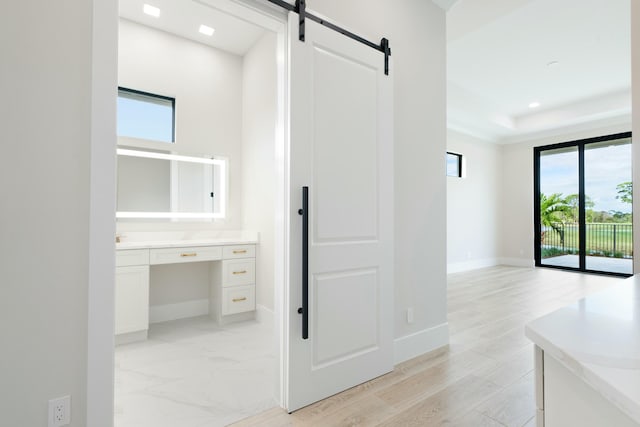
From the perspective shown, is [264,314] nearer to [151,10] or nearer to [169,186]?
[169,186]

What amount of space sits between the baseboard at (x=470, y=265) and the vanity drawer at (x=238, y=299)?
4.21 meters

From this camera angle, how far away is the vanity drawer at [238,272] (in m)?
3.22

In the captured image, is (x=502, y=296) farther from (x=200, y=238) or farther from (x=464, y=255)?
(x=200, y=238)

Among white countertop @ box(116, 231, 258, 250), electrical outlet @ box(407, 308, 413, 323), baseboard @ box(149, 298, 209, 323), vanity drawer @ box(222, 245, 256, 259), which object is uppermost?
white countertop @ box(116, 231, 258, 250)

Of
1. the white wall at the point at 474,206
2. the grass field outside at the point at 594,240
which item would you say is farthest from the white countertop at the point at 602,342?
the grass field outside at the point at 594,240

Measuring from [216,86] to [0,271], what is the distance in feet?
10.3

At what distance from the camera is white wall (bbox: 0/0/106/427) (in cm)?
113

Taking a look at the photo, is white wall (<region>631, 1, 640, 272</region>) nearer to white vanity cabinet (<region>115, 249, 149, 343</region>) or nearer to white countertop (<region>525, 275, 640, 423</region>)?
white countertop (<region>525, 275, 640, 423</region>)

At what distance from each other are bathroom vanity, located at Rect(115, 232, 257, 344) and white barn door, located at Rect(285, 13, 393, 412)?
1.66 m

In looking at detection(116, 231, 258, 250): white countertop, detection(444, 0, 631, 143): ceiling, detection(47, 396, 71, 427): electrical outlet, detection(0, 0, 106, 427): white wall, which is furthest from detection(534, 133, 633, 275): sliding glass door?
→ detection(47, 396, 71, 427): electrical outlet

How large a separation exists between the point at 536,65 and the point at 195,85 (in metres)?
4.50

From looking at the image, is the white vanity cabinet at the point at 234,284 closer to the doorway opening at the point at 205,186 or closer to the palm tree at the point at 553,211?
the doorway opening at the point at 205,186

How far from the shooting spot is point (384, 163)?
221cm

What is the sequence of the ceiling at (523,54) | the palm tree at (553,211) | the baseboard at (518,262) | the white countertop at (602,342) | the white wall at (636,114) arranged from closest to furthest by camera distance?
the white countertop at (602,342)
the white wall at (636,114)
the ceiling at (523,54)
the palm tree at (553,211)
the baseboard at (518,262)
